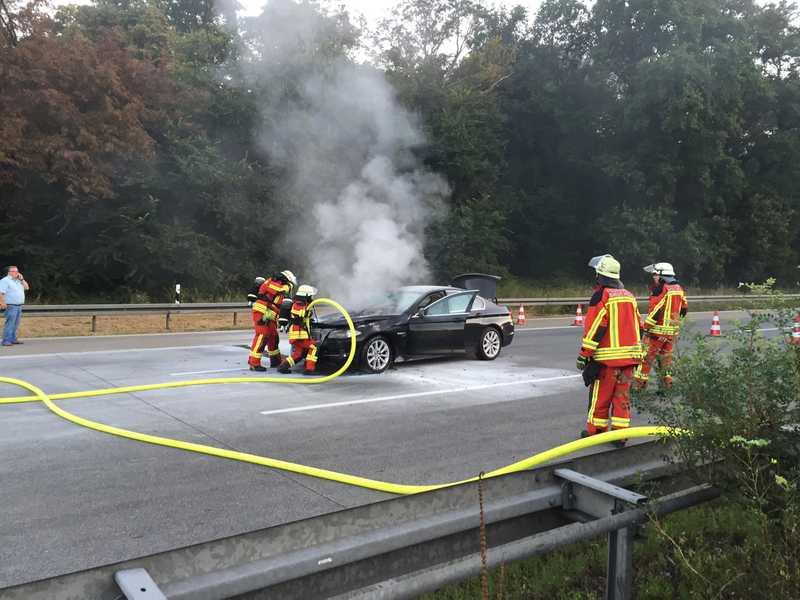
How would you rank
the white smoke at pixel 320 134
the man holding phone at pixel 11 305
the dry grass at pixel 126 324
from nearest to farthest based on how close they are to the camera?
the man holding phone at pixel 11 305
the dry grass at pixel 126 324
the white smoke at pixel 320 134

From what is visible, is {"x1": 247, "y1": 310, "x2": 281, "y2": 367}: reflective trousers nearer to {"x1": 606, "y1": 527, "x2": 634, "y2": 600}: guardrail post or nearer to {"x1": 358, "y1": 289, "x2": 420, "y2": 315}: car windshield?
{"x1": 358, "y1": 289, "x2": 420, "y2": 315}: car windshield

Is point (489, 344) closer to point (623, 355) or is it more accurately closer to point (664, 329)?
point (664, 329)

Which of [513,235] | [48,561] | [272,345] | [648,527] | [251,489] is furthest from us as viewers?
[513,235]

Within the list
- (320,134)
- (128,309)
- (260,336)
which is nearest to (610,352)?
(260,336)

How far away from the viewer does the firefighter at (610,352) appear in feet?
20.0

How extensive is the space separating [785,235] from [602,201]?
11731mm

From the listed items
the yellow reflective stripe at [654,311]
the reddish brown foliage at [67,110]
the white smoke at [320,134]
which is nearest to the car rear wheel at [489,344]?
the yellow reflective stripe at [654,311]

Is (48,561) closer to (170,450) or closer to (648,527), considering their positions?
(170,450)

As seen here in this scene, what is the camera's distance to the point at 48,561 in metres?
3.83

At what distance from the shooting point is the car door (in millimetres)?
10656

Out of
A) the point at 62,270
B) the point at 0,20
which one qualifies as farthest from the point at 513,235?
the point at 0,20

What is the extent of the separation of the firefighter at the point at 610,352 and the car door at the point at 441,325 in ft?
15.2

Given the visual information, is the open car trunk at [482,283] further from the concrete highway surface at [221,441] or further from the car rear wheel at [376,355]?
the car rear wheel at [376,355]

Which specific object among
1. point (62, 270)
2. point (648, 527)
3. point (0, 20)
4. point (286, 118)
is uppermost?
point (0, 20)
